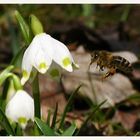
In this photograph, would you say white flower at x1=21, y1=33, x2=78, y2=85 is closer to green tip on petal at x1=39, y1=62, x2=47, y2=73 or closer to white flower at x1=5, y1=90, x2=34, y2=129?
green tip on petal at x1=39, y1=62, x2=47, y2=73

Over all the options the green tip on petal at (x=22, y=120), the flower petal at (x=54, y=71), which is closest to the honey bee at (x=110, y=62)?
the flower petal at (x=54, y=71)

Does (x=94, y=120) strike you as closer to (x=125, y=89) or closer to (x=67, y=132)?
(x=125, y=89)

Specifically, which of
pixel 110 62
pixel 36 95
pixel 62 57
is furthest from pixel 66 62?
pixel 110 62

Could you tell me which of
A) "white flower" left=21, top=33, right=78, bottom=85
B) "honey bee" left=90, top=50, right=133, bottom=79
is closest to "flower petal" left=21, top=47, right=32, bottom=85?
"white flower" left=21, top=33, right=78, bottom=85

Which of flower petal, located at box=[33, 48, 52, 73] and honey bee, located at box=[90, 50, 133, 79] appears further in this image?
honey bee, located at box=[90, 50, 133, 79]

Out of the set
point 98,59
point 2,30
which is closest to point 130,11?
point 2,30

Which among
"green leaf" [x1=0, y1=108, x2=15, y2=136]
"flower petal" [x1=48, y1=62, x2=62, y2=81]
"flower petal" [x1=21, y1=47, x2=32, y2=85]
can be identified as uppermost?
"flower petal" [x1=21, y1=47, x2=32, y2=85]

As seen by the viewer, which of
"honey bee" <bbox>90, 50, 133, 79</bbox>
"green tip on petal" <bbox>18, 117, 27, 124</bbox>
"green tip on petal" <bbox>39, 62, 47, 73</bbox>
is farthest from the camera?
"honey bee" <bbox>90, 50, 133, 79</bbox>

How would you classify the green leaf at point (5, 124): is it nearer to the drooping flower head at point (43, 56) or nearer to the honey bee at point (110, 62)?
the drooping flower head at point (43, 56)
